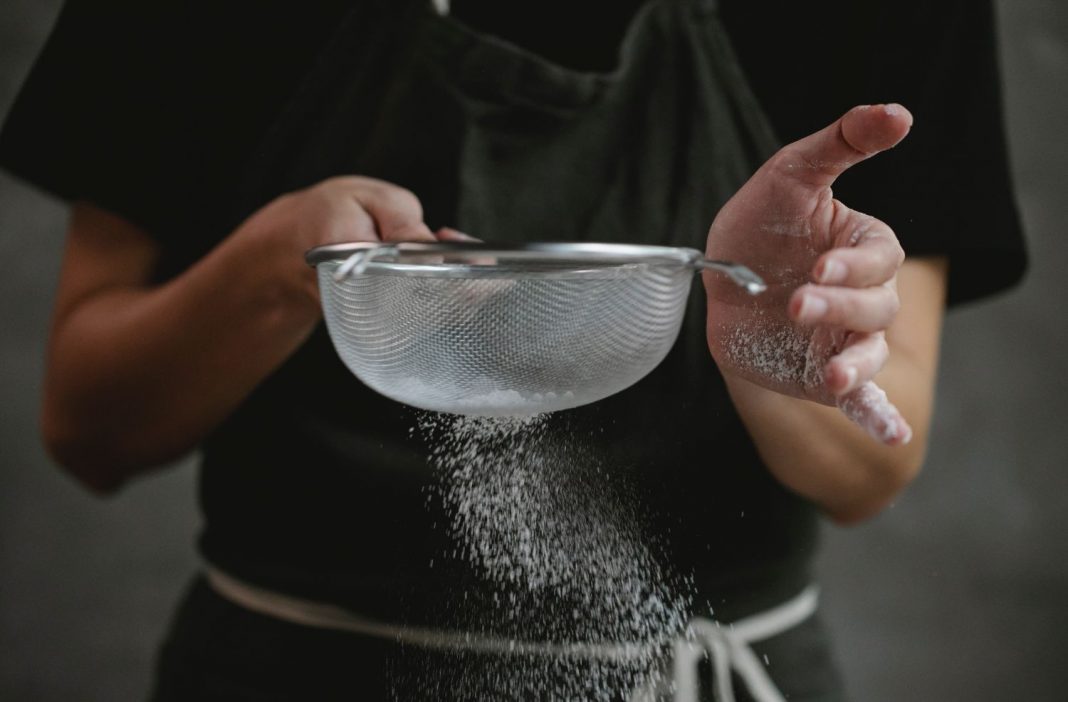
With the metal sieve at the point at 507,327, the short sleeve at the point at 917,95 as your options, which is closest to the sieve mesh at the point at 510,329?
the metal sieve at the point at 507,327

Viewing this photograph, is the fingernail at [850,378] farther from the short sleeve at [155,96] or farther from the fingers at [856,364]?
the short sleeve at [155,96]

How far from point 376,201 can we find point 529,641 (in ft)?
0.73

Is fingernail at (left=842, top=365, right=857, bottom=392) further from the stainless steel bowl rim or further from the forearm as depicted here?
the forearm

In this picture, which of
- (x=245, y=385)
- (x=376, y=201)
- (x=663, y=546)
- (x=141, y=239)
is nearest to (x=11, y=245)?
(x=141, y=239)

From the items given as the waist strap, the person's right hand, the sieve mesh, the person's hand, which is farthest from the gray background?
the person's hand

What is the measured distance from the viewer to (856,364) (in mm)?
264

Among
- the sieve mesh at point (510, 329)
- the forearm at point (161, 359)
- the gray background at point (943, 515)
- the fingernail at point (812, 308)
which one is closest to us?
the fingernail at point (812, 308)

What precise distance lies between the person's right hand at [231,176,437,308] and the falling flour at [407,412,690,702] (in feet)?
0.33

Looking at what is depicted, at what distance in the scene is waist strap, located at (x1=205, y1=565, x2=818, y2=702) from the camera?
0.43 meters

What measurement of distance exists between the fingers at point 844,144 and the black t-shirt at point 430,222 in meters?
0.13

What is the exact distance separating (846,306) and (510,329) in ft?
0.46

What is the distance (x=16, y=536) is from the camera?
2.39 ft

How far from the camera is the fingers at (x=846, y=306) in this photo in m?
0.26

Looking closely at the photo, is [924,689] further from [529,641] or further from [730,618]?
[529,641]
